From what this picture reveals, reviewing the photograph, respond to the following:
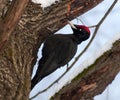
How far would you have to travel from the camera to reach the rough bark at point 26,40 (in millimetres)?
1904

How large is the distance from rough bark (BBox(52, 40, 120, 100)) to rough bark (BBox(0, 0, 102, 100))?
0.24 metres

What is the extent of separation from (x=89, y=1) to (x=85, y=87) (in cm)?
64

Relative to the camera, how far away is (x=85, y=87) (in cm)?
209

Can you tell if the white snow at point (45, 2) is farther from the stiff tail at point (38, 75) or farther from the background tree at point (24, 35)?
the stiff tail at point (38, 75)

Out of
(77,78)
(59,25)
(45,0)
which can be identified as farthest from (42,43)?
(77,78)

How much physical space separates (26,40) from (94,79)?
0.42 metres

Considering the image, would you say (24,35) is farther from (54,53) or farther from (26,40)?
(54,53)

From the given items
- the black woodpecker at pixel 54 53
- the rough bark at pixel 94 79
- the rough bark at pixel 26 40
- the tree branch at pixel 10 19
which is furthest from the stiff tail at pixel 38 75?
the tree branch at pixel 10 19

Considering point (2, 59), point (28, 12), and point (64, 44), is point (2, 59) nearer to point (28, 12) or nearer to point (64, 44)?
point (28, 12)

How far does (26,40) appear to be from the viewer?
7.04 feet

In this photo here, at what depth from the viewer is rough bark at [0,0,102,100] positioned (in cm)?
190

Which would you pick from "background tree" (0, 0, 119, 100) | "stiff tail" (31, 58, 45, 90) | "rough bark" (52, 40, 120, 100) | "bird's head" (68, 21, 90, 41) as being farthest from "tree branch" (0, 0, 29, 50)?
"bird's head" (68, 21, 90, 41)

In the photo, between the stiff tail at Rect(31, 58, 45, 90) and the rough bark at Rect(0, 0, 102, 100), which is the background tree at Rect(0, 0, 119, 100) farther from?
the stiff tail at Rect(31, 58, 45, 90)

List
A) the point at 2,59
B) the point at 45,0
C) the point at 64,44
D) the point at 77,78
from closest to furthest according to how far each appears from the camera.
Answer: the point at 2,59 → the point at 77,78 → the point at 45,0 → the point at 64,44
